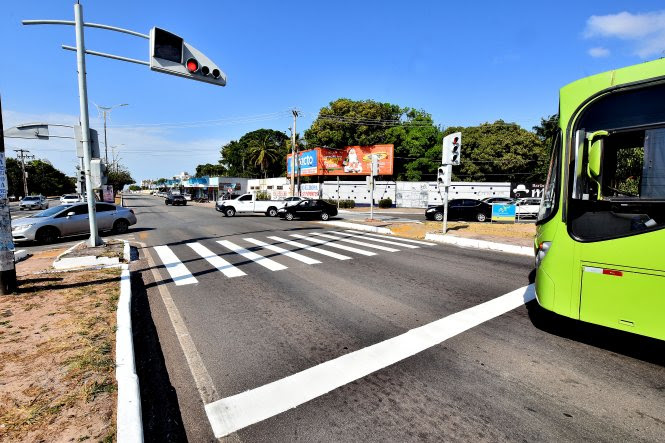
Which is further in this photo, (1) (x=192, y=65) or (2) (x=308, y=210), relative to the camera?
(2) (x=308, y=210)

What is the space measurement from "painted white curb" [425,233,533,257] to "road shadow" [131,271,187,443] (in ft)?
33.3

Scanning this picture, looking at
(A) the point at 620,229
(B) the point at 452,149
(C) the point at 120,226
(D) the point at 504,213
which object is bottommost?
(C) the point at 120,226

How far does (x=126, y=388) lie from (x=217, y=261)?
6627 mm

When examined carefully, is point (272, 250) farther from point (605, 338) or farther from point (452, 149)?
point (605, 338)

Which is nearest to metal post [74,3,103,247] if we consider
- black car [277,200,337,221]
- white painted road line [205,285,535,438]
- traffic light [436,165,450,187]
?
white painted road line [205,285,535,438]

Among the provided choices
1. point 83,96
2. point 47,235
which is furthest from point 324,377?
point 47,235

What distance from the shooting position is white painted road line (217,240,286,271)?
28.6 ft

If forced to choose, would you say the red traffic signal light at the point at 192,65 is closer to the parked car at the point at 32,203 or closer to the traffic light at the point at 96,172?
the traffic light at the point at 96,172

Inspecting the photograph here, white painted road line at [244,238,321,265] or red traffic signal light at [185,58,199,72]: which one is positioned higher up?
red traffic signal light at [185,58,199,72]

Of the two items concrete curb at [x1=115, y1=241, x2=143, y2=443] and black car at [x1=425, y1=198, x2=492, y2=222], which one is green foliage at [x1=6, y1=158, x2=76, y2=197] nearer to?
black car at [x1=425, y1=198, x2=492, y2=222]

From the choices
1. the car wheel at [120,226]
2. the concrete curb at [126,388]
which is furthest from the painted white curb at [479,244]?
the car wheel at [120,226]

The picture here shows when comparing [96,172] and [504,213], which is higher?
[96,172]

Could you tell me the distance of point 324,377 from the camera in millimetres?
3461

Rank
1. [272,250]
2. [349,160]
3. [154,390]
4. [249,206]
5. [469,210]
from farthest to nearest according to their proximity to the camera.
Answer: [349,160]
[249,206]
[469,210]
[272,250]
[154,390]
